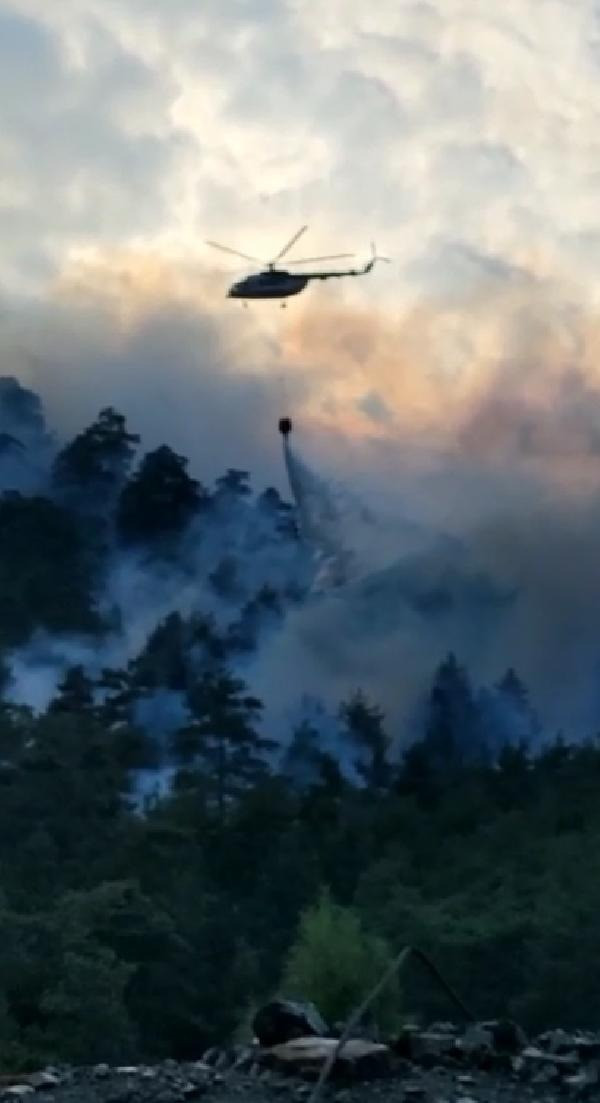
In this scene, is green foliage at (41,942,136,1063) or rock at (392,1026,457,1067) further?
green foliage at (41,942,136,1063)

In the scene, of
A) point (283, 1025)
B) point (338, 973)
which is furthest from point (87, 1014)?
point (283, 1025)

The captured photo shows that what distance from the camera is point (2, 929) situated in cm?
2278

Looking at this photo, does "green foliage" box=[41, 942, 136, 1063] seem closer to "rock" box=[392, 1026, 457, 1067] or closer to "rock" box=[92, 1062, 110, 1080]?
"rock" box=[92, 1062, 110, 1080]

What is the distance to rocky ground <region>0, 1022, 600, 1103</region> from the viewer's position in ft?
22.7

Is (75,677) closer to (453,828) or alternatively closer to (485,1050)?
(453,828)

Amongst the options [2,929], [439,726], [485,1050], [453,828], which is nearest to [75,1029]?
[2,929]

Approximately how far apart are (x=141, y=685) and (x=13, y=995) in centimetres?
3276

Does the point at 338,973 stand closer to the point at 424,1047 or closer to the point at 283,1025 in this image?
the point at 283,1025

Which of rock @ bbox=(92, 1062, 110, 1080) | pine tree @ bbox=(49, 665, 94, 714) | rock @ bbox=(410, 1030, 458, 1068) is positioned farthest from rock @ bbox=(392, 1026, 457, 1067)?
pine tree @ bbox=(49, 665, 94, 714)

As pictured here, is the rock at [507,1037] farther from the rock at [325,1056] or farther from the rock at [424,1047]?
the rock at [325,1056]

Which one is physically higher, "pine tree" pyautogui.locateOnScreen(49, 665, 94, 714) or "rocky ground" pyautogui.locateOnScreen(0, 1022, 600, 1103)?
"pine tree" pyautogui.locateOnScreen(49, 665, 94, 714)

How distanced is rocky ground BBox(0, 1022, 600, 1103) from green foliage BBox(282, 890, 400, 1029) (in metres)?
1.71

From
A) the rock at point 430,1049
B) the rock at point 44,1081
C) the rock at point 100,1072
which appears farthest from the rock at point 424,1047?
the rock at point 44,1081

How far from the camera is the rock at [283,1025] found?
771cm
